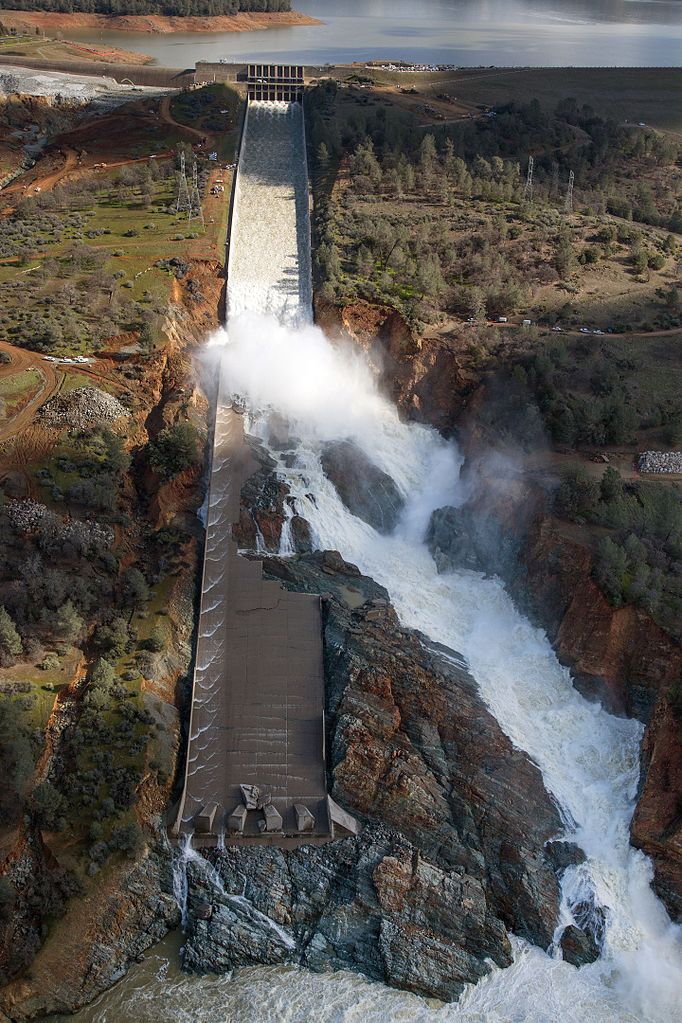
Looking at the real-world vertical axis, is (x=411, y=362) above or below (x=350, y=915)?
above

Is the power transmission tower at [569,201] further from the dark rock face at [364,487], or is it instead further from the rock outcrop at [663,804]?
the rock outcrop at [663,804]

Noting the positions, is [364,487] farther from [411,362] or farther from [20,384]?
[20,384]

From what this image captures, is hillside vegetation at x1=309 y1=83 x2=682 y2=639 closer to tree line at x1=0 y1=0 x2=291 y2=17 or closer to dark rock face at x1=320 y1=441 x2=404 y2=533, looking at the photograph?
dark rock face at x1=320 y1=441 x2=404 y2=533

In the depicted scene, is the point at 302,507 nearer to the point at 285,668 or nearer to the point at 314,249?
the point at 285,668

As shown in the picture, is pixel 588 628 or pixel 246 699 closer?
pixel 246 699

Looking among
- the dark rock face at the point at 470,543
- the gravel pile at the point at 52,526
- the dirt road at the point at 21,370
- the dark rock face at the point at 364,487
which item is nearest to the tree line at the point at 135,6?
the dirt road at the point at 21,370

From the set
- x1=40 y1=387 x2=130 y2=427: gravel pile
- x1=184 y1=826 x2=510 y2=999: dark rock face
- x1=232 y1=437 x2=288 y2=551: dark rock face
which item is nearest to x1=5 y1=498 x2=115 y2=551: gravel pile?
x1=40 y1=387 x2=130 y2=427: gravel pile

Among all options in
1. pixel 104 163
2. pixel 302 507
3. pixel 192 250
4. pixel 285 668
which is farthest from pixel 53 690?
pixel 104 163

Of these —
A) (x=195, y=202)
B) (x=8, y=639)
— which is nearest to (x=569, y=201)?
(x=195, y=202)
